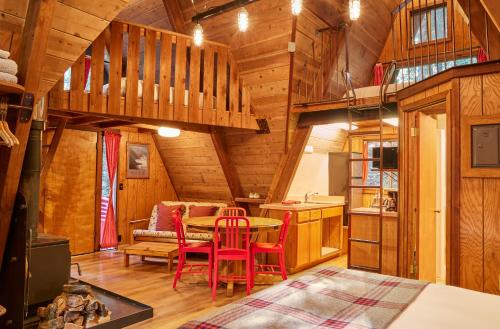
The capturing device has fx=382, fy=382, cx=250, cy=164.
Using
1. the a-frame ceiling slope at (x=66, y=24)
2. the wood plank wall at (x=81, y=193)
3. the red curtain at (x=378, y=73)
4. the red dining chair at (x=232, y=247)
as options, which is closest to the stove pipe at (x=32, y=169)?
the a-frame ceiling slope at (x=66, y=24)

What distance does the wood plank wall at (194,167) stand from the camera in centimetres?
632

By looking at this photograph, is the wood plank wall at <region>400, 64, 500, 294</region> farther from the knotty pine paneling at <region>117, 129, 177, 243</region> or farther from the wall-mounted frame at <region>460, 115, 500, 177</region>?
the knotty pine paneling at <region>117, 129, 177, 243</region>

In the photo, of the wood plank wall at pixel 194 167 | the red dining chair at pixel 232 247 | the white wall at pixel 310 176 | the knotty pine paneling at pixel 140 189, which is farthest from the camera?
the knotty pine paneling at pixel 140 189

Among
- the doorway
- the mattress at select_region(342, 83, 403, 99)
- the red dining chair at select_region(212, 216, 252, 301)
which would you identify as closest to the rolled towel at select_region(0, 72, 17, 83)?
the red dining chair at select_region(212, 216, 252, 301)

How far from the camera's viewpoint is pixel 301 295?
5.82 ft

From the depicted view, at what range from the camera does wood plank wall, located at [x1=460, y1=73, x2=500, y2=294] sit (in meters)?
2.96

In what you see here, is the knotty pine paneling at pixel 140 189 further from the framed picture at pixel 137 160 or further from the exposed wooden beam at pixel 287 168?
the exposed wooden beam at pixel 287 168

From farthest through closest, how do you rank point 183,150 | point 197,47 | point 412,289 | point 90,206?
point 183,150
point 90,206
point 197,47
point 412,289

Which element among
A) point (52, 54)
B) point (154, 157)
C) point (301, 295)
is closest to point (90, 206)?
point (154, 157)

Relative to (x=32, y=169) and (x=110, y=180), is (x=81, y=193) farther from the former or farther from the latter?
(x=32, y=169)

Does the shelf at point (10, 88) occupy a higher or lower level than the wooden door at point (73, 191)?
higher

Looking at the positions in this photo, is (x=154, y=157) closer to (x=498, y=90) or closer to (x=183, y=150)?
(x=183, y=150)

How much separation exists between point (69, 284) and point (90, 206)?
3237 mm

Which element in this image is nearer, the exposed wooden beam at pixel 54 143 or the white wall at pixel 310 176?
the exposed wooden beam at pixel 54 143
